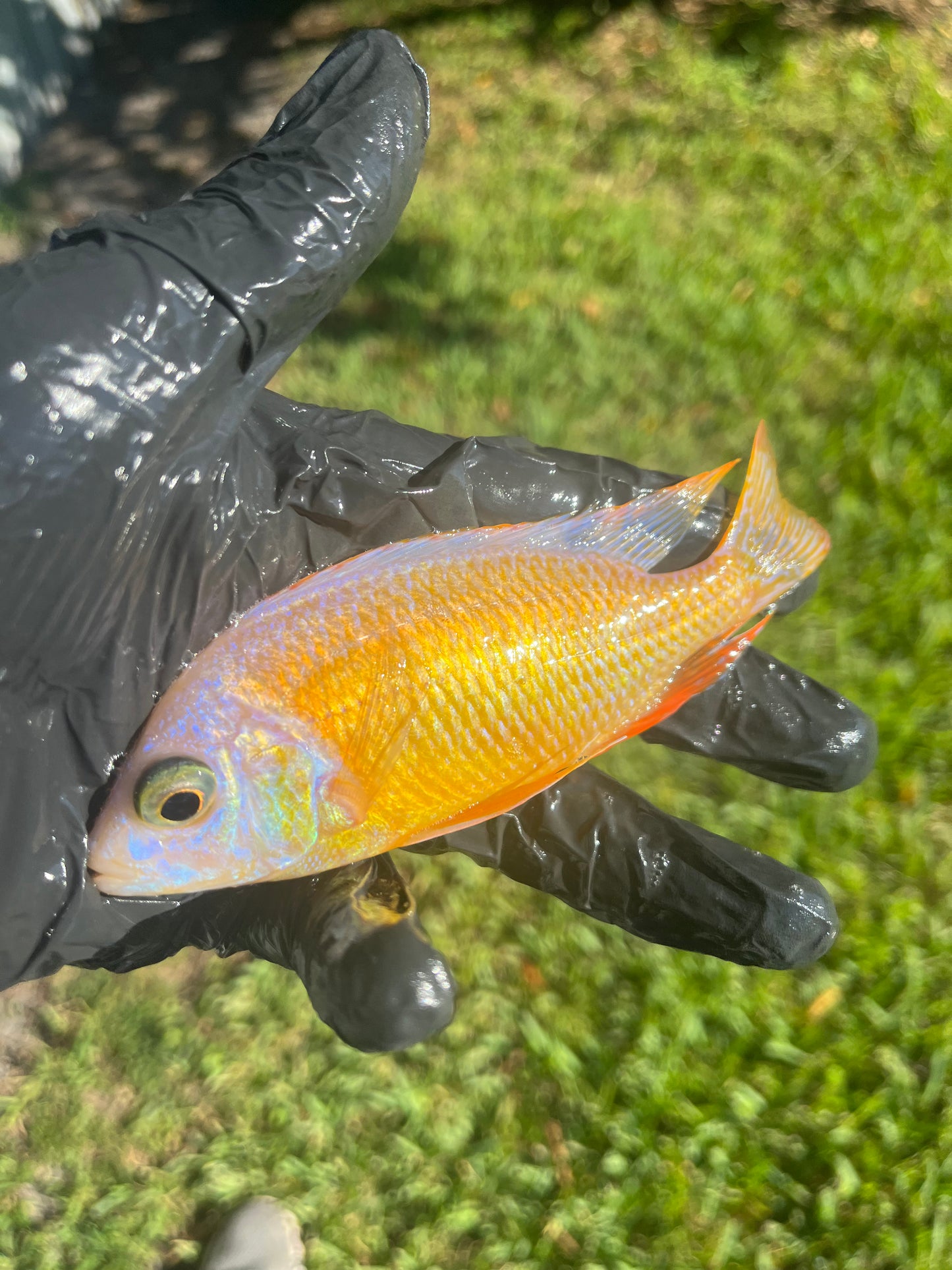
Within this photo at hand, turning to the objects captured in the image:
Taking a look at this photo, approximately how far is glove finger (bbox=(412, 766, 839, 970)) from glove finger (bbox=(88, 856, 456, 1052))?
36 cm

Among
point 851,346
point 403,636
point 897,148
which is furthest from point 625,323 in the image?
point 403,636

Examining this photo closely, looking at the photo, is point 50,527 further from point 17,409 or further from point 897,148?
point 897,148

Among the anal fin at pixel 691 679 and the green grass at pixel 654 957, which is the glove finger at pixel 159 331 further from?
the green grass at pixel 654 957

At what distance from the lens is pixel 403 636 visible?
1.83 metres

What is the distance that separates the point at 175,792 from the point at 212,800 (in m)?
0.08

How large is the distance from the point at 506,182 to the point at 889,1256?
4.90 m

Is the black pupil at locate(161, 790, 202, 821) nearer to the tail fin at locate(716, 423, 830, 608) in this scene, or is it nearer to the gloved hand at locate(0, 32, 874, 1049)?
the gloved hand at locate(0, 32, 874, 1049)

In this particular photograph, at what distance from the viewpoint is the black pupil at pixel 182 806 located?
174cm

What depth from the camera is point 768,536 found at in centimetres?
225

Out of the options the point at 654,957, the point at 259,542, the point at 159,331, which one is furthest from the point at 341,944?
the point at 159,331

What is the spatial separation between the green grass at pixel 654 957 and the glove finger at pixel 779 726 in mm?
615

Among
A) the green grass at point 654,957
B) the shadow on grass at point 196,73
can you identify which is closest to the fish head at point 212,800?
the green grass at point 654,957

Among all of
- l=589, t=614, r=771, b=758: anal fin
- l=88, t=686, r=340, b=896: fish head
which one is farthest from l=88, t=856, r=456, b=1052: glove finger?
l=589, t=614, r=771, b=758: anal fin

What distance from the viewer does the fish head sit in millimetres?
1766
